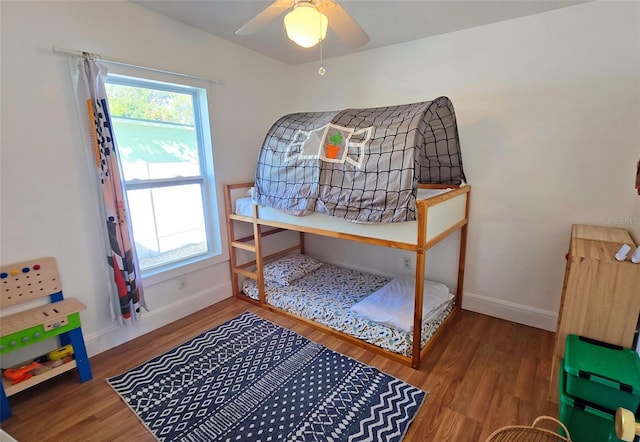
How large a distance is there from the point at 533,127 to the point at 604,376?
5.49 ft

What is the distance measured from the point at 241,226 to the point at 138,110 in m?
1.34

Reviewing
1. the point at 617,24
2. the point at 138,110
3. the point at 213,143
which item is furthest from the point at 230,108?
the point at 617,24

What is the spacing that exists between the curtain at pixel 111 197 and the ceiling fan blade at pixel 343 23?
1.52m

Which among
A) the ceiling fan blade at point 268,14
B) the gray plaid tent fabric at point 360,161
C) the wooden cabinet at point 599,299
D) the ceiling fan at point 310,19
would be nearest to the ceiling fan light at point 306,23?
the ceiling fan at point 310,19

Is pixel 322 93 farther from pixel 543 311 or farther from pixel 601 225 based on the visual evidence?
pixel 543 311

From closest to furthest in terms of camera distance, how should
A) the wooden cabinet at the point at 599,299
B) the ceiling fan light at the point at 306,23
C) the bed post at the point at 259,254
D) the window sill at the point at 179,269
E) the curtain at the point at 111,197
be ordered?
the ceiling fan light at the point at 306,23, the wooden cabinet at the point at 599,299, the curtain at the point at 111,197, the window sill at the point at 179,269, the bed post at the point at 259,254

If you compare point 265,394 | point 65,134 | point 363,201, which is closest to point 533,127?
point 363,201

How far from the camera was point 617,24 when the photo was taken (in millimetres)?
1879

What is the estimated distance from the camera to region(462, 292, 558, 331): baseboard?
2.36 m

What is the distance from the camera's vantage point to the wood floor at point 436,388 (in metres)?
1.56

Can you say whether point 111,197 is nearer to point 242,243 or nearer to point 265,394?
point 242,243

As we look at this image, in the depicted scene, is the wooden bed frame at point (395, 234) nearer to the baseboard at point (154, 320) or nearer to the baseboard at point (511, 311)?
the baseboard at point (511, 311)

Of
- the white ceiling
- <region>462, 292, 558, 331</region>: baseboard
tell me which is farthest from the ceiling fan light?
<region>462, 292, 558, 331</region>: baseboard

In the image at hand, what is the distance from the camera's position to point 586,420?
1.34 metres
